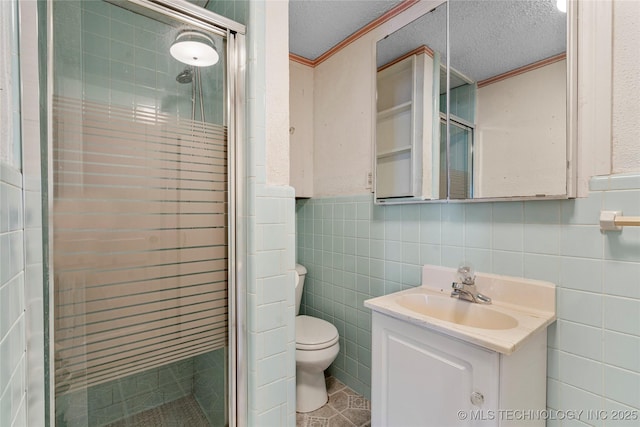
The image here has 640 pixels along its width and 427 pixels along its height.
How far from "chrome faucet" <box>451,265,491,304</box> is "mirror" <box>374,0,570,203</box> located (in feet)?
1.12

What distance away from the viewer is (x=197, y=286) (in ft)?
3.78

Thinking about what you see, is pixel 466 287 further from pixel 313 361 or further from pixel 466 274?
pixel 313 361

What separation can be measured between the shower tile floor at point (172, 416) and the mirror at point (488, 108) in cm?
140

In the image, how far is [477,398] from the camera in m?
0.90

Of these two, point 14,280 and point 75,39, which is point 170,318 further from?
point 75,39

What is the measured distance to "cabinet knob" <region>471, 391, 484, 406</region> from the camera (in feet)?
2.90

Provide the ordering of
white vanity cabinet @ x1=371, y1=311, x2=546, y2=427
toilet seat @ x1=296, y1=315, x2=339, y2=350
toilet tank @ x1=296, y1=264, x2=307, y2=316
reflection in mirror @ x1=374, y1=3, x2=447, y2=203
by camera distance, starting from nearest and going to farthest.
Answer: white vanity cabinet @ x1=371, y1=311, x2=546, y2=427 → reflection in mirror @ x1=374, y1=3, x2=447, y2=203 → toilet seat @ x1=296, y1=315, x2=339, y2=350 → toilet tank @ x1=296, y1=264, x2=307, y2=316

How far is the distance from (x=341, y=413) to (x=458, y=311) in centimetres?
94

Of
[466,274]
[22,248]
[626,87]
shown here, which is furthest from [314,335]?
[626,87]

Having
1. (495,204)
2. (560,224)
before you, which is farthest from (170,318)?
(560,224)

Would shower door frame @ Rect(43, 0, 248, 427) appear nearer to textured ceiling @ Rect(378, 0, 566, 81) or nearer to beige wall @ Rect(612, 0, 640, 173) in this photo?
textured ceiling @ Rect(378, 0, 566, 81)

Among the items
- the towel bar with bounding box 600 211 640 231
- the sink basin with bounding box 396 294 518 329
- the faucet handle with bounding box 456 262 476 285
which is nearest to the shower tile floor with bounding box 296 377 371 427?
the sink basin with bounding box 396 294 518 329

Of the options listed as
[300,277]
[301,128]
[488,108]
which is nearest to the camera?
[488,108]

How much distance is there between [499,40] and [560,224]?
84cm
